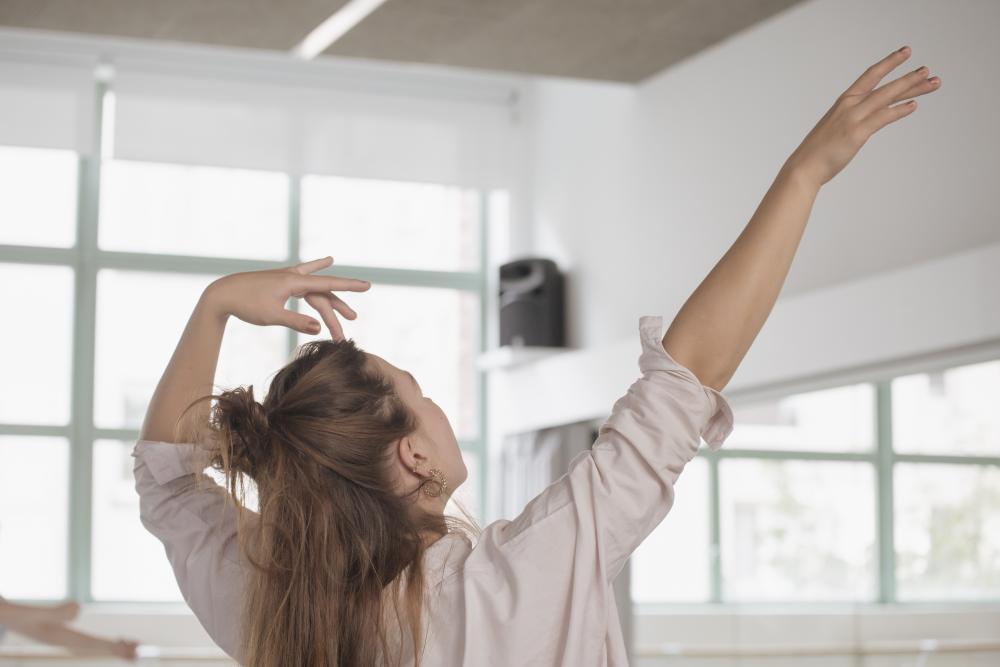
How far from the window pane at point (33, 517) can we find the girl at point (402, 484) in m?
5.84

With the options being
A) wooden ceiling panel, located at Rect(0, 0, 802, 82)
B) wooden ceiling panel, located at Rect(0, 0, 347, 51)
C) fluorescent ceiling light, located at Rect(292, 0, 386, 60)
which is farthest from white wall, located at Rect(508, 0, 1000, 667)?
wooden ceiling panel, located at Rect(0, 0, 347, 51)

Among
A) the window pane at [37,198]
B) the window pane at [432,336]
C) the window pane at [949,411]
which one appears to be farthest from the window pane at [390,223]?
the window pane at [949,411]

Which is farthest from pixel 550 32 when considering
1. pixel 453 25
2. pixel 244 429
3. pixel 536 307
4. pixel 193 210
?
pixel 244 429

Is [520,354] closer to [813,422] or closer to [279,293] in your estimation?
[813,422]

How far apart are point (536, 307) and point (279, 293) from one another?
530cm

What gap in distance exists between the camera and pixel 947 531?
3.92 metres

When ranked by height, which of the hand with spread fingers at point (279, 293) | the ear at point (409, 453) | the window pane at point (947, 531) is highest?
the hand with spread fingers at point (279, 293)

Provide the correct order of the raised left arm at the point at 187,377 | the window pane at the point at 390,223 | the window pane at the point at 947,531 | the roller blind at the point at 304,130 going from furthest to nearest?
the window pane at the point at 390,223
the roller blind at the point at 304,130
the window pane at the point at 947,531
the raised left arm at the point at 187,377

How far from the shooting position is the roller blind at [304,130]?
6.70 metres

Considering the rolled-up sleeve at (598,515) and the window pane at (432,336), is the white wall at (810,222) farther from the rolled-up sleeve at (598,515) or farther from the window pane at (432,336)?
the rolled-up sleeve at (598,515)

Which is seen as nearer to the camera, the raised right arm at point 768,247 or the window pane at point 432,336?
the raised right arm at point 768,247

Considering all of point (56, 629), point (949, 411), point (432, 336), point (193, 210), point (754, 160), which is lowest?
point (56, 629)

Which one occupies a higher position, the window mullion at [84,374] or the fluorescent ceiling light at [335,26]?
the fluorescent ceiling light at [335,26]

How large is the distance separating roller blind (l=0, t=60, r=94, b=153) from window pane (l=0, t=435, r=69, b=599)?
1649 mm
